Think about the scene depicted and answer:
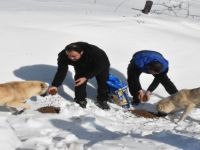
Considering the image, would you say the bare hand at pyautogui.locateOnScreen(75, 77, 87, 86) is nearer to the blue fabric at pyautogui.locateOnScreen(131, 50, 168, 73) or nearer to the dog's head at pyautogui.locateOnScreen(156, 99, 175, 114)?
the blue fabric at pyautogui.locateOnScreen(131, 50, 168, 73)

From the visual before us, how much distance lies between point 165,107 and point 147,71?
651 mm

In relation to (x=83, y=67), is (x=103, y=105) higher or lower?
lower

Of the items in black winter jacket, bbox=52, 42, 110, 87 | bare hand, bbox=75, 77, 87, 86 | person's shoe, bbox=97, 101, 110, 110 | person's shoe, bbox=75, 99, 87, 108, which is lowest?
person's shoe, bbox=97, 101, 110, 110

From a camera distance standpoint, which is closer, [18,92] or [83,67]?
[18,92]

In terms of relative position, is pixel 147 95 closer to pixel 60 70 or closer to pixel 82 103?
pixel 82 103

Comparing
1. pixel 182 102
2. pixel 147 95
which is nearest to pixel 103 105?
pixel 147 95

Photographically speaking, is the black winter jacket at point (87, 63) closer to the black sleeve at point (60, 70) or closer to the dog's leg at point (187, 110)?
the black sleeve at point (60, 70)

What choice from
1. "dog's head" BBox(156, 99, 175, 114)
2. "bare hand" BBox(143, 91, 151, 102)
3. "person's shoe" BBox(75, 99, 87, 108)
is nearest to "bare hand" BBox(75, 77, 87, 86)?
"person's shoe" BBox(75, 99, 87, 108)

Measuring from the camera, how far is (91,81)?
940cm

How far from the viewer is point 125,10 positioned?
13656 mm

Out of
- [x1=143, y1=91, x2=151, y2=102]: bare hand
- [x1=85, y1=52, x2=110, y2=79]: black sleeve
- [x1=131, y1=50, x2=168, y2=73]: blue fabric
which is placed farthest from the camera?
[x1=143, y1=91, x2=151, y2=102]: bare hand

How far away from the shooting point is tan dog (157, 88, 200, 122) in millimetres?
8172

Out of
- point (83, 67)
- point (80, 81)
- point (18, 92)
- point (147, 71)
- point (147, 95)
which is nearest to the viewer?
point (18, 92)

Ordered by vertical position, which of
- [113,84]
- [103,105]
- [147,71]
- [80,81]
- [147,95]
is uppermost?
[147,71]
